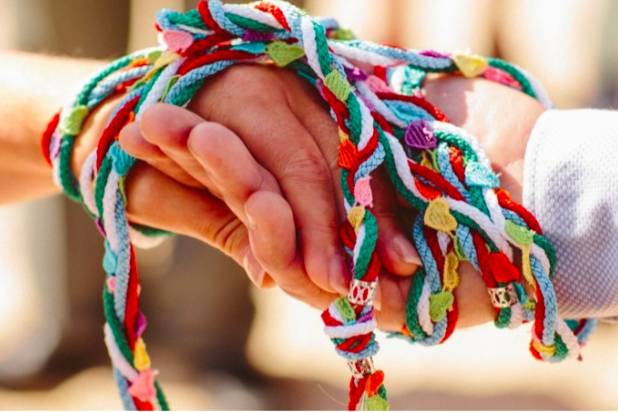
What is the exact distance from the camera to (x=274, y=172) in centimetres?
82

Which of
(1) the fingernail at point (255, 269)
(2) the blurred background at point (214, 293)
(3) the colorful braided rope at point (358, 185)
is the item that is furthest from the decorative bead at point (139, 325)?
(2) the blurred background at point (214, 293)

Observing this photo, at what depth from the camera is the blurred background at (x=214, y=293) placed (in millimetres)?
2092

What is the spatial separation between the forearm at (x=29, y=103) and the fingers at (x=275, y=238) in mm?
303

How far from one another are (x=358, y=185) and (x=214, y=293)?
158 centimetres

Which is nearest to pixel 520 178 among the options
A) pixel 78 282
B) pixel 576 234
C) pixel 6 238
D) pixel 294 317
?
pixel 576 234

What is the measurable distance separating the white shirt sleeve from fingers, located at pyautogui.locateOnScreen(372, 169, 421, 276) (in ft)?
0.38

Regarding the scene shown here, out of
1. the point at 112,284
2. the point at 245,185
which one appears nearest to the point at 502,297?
the point at 245,185

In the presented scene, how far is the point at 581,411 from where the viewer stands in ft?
6.46

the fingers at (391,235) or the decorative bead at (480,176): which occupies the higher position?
the decorative bead at (480,176)

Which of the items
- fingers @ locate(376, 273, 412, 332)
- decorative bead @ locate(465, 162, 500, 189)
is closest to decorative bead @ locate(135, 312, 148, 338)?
fingers @ locate(376, 273, 412, 332)

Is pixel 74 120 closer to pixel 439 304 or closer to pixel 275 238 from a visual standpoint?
pixel 275 238

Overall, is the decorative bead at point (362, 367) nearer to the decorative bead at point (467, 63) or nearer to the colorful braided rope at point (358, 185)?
the colorful braided rope at point (358, 185)

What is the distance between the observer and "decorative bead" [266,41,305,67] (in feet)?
2.78

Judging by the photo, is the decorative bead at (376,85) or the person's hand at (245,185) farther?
the decorative bead at (376,85)
